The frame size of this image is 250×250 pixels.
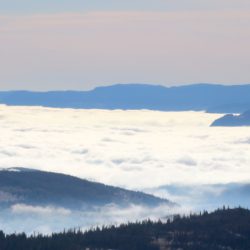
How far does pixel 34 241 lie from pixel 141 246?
16025 mm

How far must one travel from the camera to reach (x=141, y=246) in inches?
7613

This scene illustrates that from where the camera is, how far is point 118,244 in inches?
7598

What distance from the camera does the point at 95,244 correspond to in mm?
194125

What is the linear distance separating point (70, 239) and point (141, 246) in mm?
12169

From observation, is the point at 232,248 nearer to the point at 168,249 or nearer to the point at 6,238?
the point at 168,249

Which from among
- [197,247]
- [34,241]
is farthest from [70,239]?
[197,247]

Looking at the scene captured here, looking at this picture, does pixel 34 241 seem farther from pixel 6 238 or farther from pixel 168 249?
pixel 168 249

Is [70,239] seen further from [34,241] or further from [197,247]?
[197,247]

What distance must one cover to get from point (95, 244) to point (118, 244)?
357 centimetres

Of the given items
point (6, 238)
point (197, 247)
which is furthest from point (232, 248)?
point (6, 238)

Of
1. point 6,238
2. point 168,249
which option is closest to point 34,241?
point 6,238

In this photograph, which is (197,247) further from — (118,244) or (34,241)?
(34,241)

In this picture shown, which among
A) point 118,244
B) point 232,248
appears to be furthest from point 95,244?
point 232,248

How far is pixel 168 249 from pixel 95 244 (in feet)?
35.6
